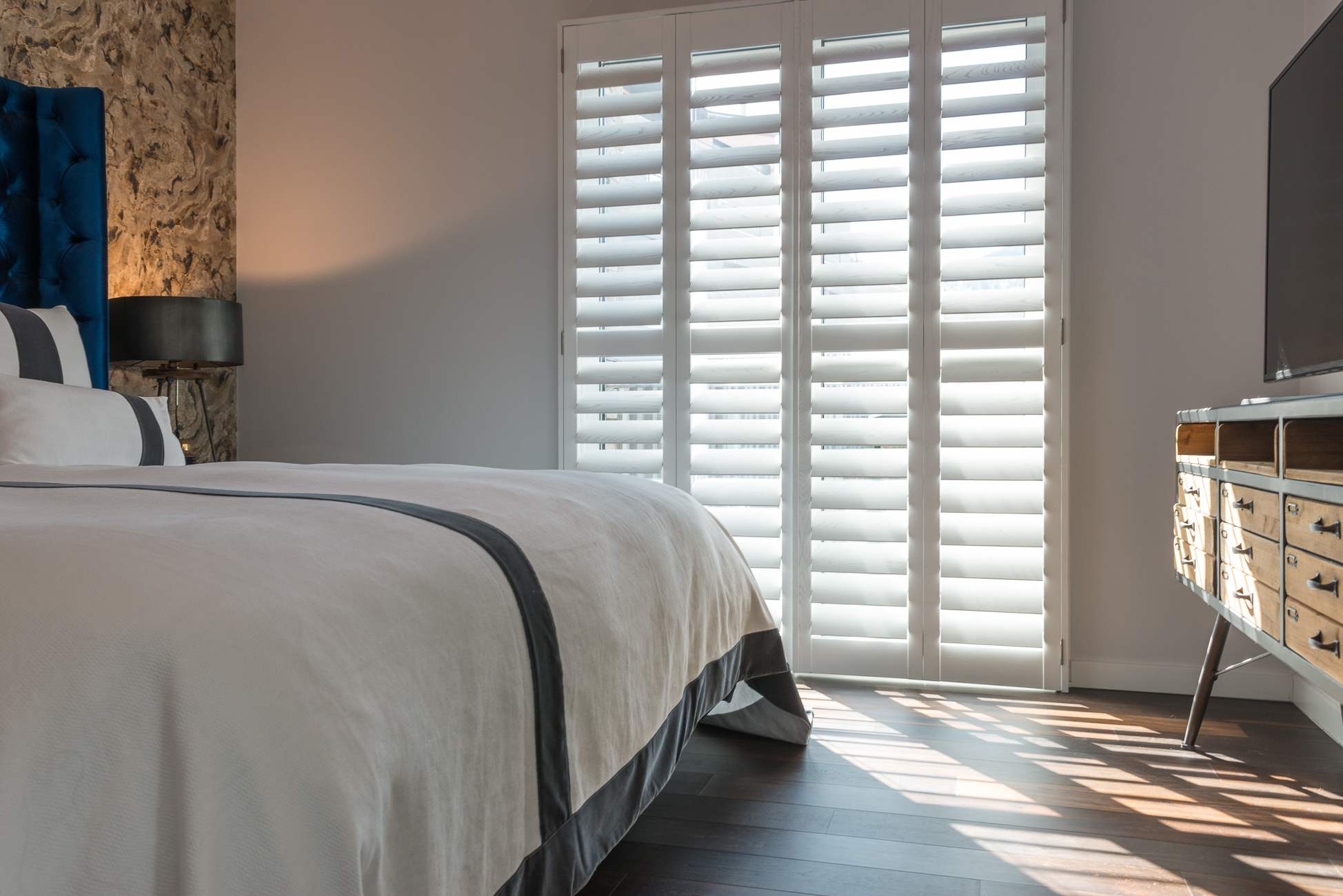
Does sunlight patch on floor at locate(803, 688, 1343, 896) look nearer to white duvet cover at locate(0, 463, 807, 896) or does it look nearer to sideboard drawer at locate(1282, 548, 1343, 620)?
sideboard drawer at locate(1282, 548, 1343, 620)

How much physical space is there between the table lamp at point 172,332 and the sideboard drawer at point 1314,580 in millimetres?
2941

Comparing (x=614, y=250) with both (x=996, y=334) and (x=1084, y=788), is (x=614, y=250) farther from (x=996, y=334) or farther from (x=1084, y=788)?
(x=1084, y=788)

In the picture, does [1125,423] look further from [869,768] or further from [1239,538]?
[869,768]

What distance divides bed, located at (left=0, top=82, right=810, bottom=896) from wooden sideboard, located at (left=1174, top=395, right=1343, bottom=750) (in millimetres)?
1020

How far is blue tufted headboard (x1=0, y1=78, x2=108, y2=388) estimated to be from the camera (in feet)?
8.82

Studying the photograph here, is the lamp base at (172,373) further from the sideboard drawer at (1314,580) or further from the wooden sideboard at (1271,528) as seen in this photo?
the sideboard drawer at (1314,580)

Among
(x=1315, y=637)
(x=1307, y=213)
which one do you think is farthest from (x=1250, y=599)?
(x=1307, y=213)

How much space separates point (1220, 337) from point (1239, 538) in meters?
1.13

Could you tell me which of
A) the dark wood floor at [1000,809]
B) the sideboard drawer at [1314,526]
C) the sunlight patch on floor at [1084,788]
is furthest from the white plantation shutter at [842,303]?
the sideboard drawer at [1314,526]

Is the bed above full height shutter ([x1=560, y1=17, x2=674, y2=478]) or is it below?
below

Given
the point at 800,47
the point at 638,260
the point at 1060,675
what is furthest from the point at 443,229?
the point at 1060,675

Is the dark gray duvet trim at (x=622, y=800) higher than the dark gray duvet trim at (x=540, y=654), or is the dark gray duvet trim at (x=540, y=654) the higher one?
the dark gray duvet trim at (x=540, y=654)

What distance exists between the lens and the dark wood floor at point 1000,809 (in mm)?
1543

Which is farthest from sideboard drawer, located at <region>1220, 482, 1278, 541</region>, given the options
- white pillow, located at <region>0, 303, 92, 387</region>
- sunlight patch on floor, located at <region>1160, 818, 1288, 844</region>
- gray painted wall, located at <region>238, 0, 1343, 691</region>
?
white pillow, located at <region>0, 303, 92, 387</region>
